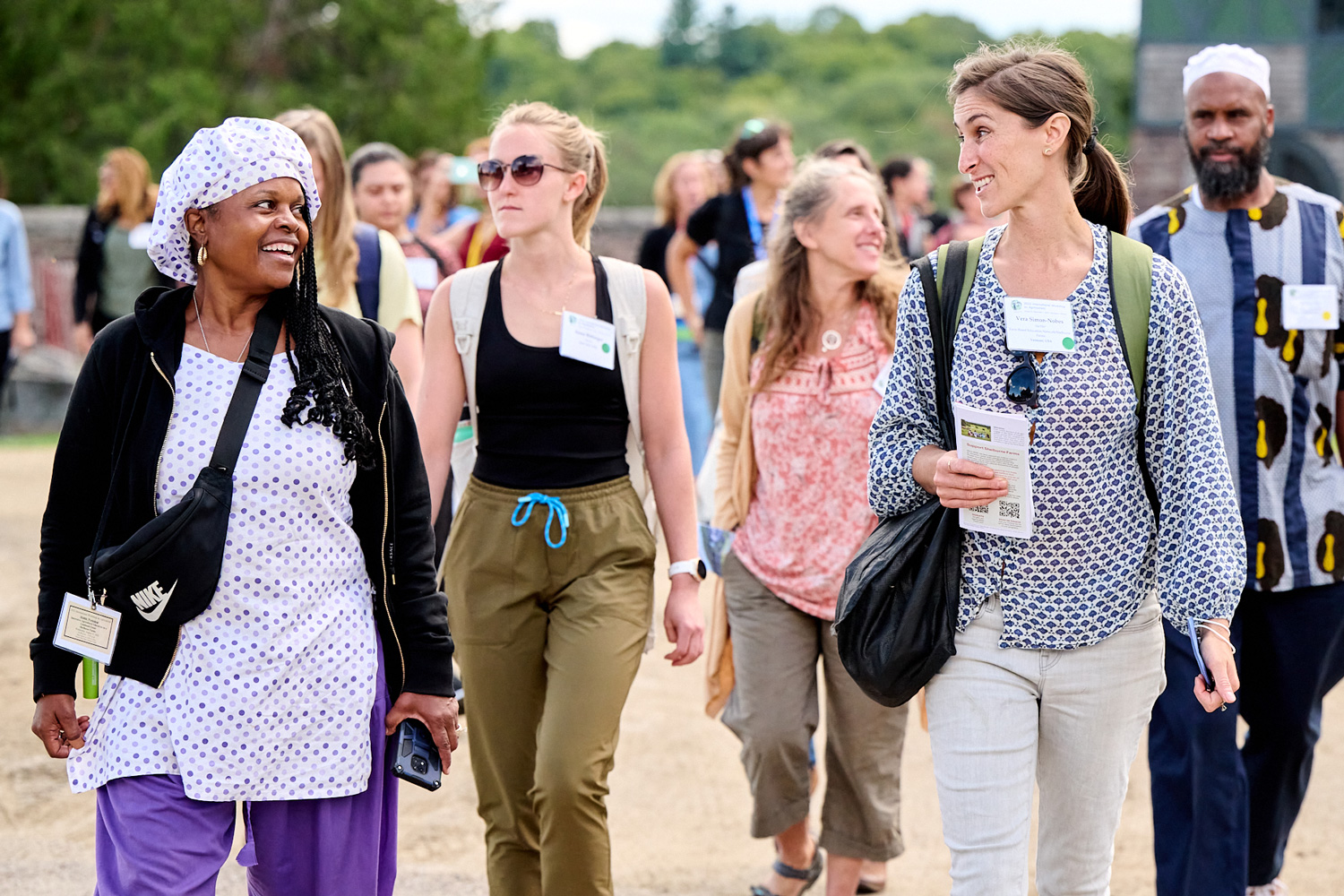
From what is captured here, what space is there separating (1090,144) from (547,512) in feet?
4.91

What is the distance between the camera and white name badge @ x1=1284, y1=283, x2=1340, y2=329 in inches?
157

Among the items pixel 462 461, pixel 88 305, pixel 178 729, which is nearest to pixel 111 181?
pixel 88 305

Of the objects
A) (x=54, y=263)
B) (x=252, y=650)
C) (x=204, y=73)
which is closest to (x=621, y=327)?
(x=252, y=650)

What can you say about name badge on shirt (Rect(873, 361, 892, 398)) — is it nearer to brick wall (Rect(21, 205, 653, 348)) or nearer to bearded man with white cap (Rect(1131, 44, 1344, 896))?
bearded man with white cap (Rect(1131, 44, 1344, 896))

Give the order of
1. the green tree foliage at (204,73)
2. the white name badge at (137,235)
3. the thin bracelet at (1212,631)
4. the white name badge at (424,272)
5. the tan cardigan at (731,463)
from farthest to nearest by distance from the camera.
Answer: the green tree foliage at (204,73), the white name badge at (137,235), the white name badge at (424,272), the tan cardigan at (731,463), the thin bracelet at (1212,631)

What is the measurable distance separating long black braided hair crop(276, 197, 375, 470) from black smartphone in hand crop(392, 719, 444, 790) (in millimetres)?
503

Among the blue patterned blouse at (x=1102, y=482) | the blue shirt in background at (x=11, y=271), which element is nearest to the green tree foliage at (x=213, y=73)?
the blue shirt in background at (x=11, y=271)

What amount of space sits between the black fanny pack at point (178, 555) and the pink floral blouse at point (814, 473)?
1.88m

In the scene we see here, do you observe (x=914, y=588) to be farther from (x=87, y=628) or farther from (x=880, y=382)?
(x=87, y=628)

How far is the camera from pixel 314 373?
2830 mm

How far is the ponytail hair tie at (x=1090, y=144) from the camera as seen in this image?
3055 millimetres

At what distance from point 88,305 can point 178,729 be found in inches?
287

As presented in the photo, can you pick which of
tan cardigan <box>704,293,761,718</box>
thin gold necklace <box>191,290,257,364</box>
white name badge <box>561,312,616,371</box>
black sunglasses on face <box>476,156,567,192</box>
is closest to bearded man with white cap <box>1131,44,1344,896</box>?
tan cardigan <box>704,293,761,718</box>

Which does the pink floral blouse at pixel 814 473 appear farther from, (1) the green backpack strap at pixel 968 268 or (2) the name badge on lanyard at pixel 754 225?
(2) the name badge on lanyard at pixel 754 225
